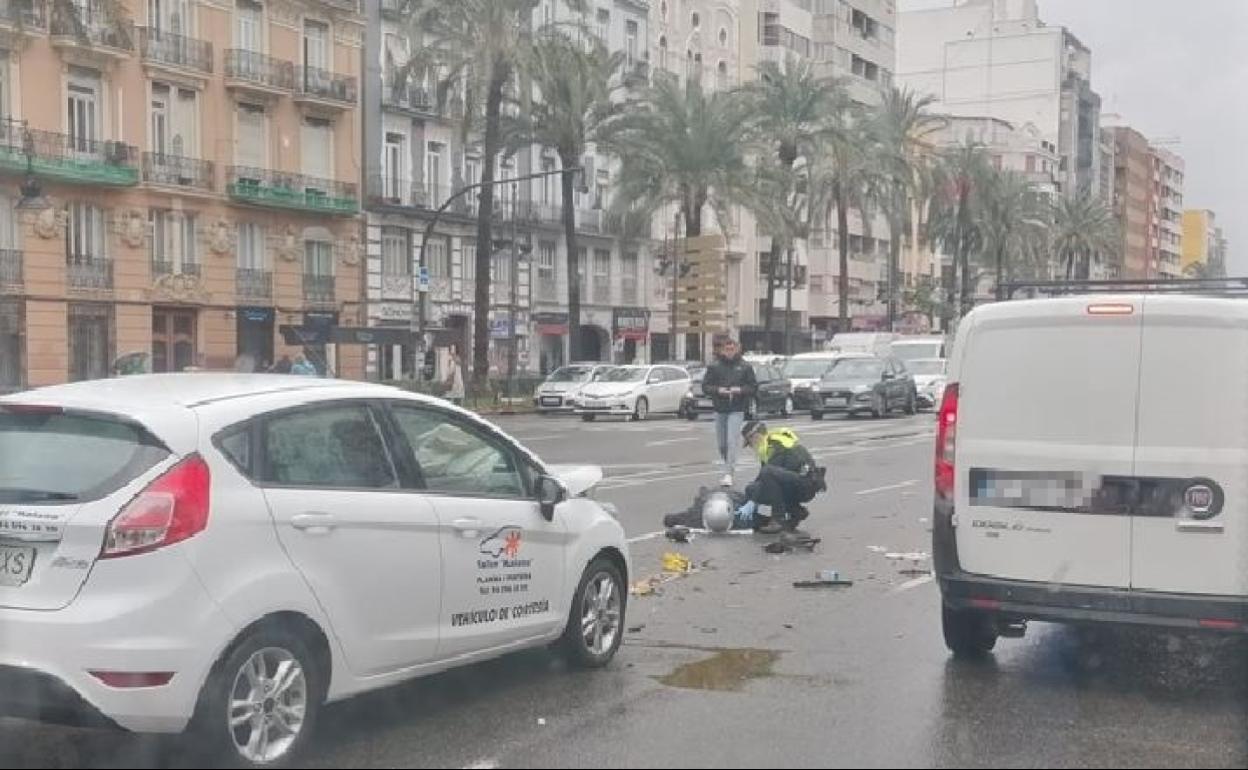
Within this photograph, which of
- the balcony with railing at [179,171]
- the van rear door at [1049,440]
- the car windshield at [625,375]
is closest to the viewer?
the van rear door at [1049,440]

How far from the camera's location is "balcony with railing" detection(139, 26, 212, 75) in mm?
40344

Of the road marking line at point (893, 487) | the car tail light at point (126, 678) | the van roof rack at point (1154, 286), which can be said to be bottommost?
the road marking line at point (893, 487)

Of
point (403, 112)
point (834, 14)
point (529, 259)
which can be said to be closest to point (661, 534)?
point (403, 112)

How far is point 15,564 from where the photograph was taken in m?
4.93

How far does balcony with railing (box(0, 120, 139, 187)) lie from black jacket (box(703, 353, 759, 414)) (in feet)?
83.1

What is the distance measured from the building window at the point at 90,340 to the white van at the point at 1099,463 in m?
35.9

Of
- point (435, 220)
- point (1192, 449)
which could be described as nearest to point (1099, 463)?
point (1192, 449)

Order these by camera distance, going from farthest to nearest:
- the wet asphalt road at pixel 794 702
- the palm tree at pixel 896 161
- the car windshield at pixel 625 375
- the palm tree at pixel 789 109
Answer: the palm tree at pixel 896 161, the palm tree at pixel 789 109, the car windshield at pixel 625 375, the wet asphalt road at pixel 794 702

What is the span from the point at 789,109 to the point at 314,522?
45659 mm

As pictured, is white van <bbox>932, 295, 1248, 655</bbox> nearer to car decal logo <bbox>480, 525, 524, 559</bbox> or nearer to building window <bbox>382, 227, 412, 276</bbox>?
car decal logo <bbox>480, 525, 524, 559</bbox>

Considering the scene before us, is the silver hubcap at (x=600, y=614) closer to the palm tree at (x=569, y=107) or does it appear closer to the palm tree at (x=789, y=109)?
the palm tree at (x=569, y=107)

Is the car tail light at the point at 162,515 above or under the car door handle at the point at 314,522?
above

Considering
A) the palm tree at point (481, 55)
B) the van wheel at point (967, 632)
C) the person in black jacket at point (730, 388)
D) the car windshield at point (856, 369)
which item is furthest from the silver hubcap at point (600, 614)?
the palm tree at point (481, 55)

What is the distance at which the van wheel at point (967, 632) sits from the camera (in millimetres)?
7230
